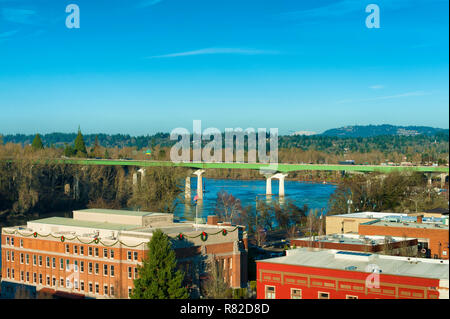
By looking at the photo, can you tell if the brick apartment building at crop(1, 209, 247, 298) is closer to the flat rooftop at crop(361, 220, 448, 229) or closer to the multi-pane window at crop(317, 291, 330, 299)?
the flat rooftop at crop(361, 220, 448, 229)

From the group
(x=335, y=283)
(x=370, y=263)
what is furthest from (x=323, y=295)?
(x=370, y=263)

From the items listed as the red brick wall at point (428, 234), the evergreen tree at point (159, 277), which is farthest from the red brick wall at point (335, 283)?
the red brick wall at point (428, 234)

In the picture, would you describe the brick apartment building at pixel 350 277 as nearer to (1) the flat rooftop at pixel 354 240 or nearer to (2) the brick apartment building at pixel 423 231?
(1) the flat rooftop at pixel 354 240

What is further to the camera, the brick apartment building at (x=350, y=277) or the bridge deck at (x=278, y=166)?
the bridge deck at (x=278, y=166)

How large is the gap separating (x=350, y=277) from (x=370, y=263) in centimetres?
123

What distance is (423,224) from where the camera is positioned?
88.9ft

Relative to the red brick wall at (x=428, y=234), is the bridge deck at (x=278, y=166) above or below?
above

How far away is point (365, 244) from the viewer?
22.4 m

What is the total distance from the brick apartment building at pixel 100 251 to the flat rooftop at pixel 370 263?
5778mm

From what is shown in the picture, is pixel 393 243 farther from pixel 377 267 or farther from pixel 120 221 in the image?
pixel 120 221

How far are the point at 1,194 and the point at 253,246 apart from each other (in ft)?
103

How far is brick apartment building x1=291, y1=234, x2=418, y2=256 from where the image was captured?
2210 cm

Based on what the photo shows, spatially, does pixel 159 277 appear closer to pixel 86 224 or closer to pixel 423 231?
pixel 86 224

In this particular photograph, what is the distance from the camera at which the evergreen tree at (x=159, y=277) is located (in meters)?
20.1
